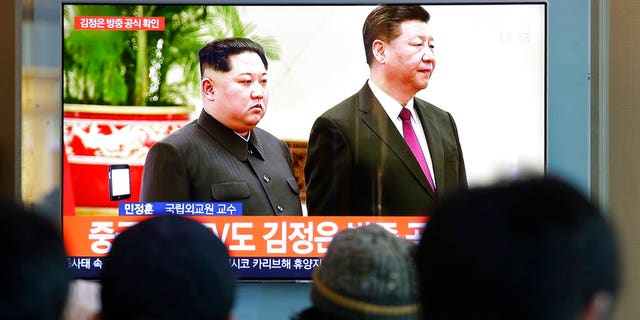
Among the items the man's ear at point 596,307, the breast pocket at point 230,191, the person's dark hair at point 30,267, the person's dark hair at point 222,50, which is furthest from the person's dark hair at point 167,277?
the person's dark hair at point 222,50

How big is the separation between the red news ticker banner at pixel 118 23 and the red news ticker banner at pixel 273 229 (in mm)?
969

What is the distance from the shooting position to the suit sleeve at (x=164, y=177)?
15.7ft

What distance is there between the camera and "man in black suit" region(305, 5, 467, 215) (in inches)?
189

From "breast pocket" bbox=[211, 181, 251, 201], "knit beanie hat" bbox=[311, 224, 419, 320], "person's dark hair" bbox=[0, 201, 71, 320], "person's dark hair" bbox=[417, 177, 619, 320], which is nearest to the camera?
"person's dark hair" bbox=[417, 177, 619, 320]

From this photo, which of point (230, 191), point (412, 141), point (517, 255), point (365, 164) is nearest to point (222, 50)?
point (230, 191)

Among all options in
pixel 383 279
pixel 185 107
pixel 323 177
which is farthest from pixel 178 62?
pixel 383 279

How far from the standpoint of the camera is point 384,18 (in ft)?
15.9

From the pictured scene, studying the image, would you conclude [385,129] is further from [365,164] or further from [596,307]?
[596,307]

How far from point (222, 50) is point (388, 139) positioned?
0.96m

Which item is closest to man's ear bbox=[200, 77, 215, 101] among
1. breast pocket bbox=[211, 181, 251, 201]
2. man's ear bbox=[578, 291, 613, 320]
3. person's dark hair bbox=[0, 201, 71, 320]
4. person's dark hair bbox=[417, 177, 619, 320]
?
breast pocket bbox=[211, 181, 251, 201]

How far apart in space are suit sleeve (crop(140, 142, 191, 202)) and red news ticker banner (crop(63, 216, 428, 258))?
14 centimetres

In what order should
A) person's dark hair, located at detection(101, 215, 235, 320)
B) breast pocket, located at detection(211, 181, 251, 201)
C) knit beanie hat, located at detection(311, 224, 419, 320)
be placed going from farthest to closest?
breast pocket, located at detection(211, 181, 251, 201), knit beanie hat, located at detection(311, 224, 419, 320), person's dark hair, located at detection(101, 215, 235, 320)

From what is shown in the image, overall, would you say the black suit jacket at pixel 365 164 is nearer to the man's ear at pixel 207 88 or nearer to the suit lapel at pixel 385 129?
the suit lapel at pixel 385 129
